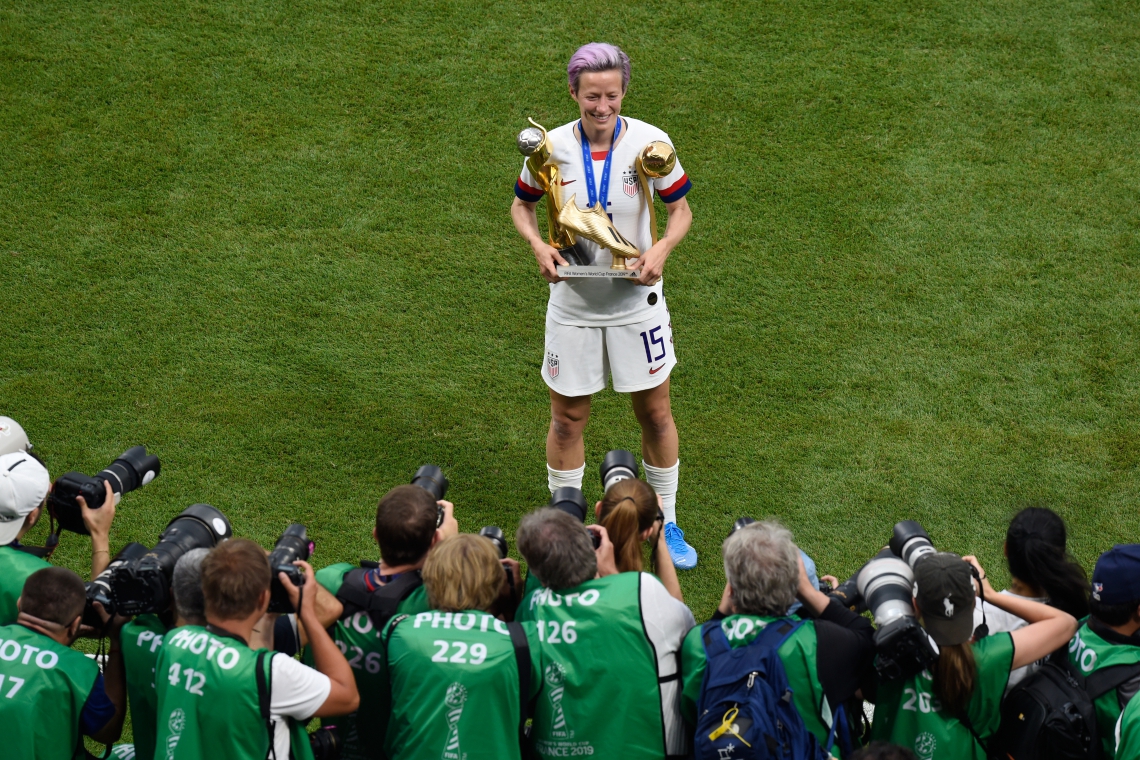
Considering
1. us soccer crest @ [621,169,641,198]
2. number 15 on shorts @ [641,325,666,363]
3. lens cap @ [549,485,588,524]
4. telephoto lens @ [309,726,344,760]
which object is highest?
us soccer crest @ [621,169,641,198]

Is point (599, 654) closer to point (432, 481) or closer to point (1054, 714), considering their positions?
point (432, 481)

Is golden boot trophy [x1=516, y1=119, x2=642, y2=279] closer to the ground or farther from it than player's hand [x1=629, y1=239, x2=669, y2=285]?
farther from it

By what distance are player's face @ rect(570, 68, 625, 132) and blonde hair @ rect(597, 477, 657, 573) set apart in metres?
1.57

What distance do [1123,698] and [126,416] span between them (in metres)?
4.66

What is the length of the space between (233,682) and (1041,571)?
7.66 ft

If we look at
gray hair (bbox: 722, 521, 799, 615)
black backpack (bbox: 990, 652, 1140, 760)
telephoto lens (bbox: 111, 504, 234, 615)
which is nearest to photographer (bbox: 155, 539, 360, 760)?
telephoto lens (bbox: 111, 504, 234, 615)

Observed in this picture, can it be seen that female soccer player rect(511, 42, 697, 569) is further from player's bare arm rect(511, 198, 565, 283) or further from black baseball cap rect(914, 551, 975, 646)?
Answer: black baseball cap rect(914, 551, 975, 646)

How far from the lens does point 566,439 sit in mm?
5078

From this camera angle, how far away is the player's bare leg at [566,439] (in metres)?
5.01

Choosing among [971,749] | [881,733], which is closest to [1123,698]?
[971,749]

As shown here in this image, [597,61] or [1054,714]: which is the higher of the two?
[597,61]

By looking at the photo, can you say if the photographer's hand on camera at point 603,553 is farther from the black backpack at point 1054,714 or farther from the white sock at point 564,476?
the white sock at point 564,476

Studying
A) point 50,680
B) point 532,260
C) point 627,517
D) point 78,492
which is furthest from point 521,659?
point 532,260

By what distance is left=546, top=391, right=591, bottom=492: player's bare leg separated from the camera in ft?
16.4
